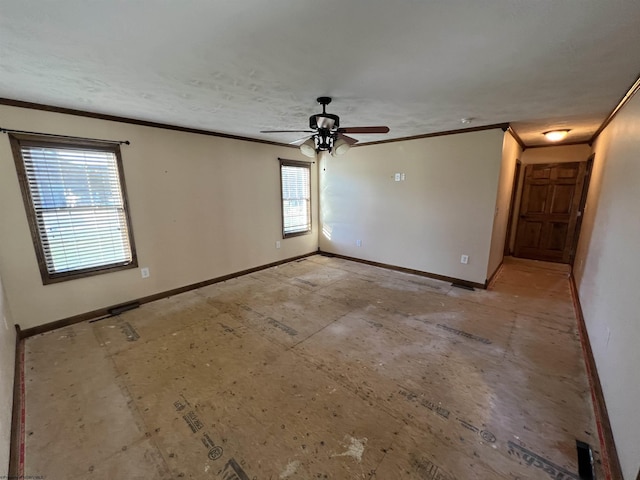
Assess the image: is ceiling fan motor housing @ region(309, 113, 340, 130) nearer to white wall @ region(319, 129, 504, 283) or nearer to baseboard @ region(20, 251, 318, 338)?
white wall @ region(319, 129, 504, 283)

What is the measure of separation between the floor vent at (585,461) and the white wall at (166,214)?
412 cm

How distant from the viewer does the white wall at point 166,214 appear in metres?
2.55

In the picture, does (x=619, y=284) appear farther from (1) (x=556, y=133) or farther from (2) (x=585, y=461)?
(1) (x=556, y=133)

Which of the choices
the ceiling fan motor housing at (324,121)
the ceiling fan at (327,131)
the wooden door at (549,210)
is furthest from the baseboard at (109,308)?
the wooden door at (549,210)

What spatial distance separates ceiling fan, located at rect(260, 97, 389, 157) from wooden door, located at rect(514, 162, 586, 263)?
4.54 metres

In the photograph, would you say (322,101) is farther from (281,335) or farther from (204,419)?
(204,419)

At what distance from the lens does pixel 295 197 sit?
17.2 feet

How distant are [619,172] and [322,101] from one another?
281 cm

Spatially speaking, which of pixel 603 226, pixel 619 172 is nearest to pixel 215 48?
pixel 619 172

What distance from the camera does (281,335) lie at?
2.67 metres

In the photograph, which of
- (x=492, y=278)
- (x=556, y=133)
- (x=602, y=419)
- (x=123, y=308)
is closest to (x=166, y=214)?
(x=123, y=308)

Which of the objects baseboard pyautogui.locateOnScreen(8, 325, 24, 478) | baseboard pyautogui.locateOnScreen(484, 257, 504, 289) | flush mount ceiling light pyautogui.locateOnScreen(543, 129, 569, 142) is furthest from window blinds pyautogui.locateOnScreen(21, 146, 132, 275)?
flush mount ceiling light pyautogui.locateOnScreen(543, 129, 569, 142)

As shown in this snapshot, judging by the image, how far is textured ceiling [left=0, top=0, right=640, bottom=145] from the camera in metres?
1.27

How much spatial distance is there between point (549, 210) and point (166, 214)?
22.0 feet
